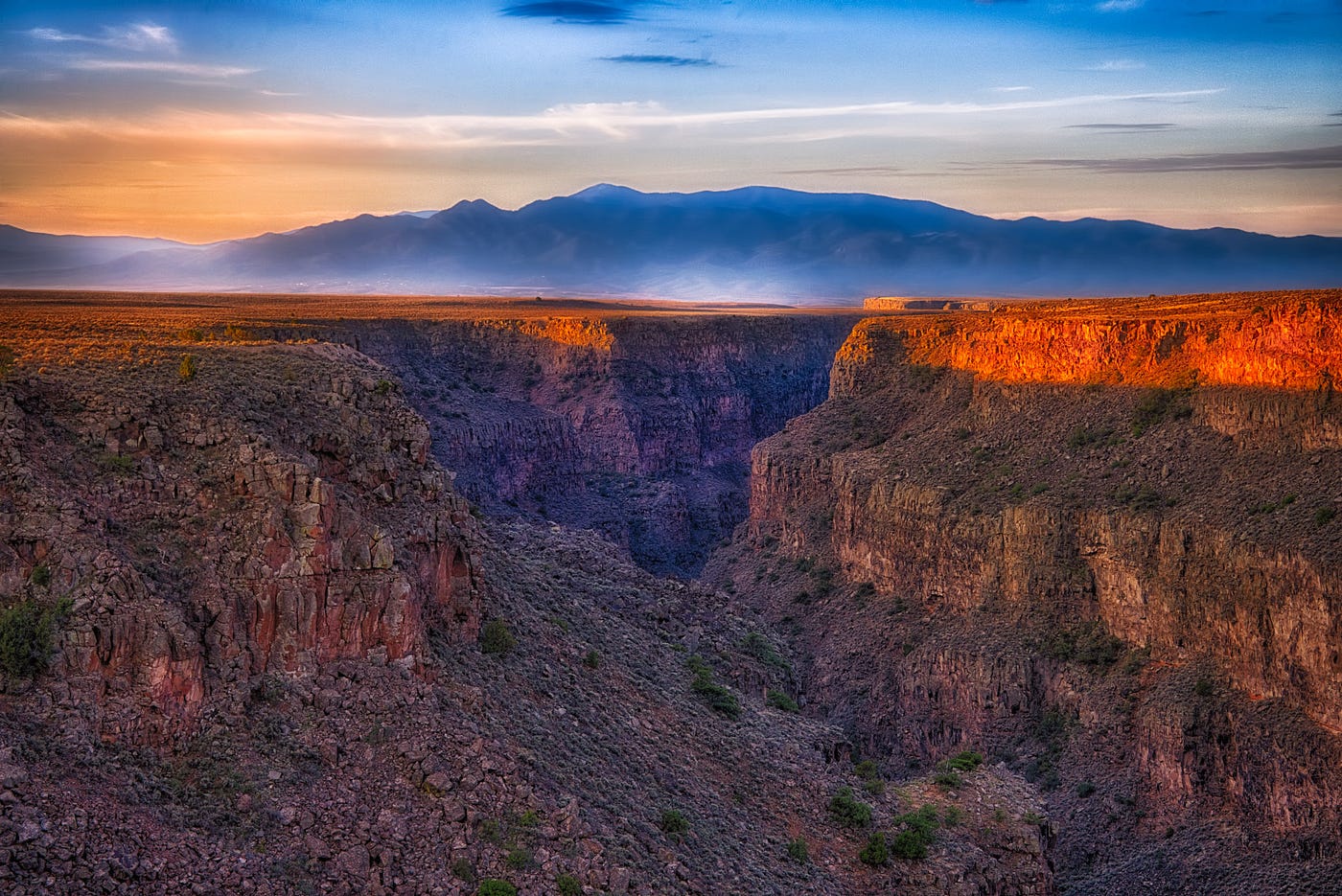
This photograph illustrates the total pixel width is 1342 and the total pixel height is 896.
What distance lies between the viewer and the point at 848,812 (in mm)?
38594

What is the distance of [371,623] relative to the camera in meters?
28.3

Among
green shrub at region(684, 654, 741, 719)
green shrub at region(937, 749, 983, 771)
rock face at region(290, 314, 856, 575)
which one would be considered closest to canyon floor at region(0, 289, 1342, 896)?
green shrub at region(684, 654, 741, 719)

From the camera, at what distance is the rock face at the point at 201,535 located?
2483 cm

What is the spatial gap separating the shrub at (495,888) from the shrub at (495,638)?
8.48 meters

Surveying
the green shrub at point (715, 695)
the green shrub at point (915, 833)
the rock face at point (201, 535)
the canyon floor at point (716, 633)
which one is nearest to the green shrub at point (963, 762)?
the canyon floor at point (716, 633)

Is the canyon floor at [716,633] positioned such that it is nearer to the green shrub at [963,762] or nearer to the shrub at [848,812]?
the shrub at [848,812]

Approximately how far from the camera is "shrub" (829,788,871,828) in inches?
1507

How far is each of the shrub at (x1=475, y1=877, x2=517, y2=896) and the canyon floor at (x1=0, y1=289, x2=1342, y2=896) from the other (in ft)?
0.33

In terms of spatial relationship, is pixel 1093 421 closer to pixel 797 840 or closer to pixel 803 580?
pixel 803 580

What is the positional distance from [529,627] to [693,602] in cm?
1979

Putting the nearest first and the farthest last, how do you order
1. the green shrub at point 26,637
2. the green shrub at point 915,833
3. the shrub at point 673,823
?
the green shrub at point 26,637
the shrub at point 673,823
the green shrub at point 915,833

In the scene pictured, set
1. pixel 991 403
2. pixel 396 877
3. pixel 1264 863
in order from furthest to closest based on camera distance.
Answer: pixel 991 403
pixel 1264 863
pixel 396 877

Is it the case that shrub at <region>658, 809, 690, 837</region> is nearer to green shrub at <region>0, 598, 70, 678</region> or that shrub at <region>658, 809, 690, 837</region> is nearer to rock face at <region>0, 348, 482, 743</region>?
rock face at <region>0, 348, 482, 743</region>

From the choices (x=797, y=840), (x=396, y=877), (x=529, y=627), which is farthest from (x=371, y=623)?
(x=797, y=840)
